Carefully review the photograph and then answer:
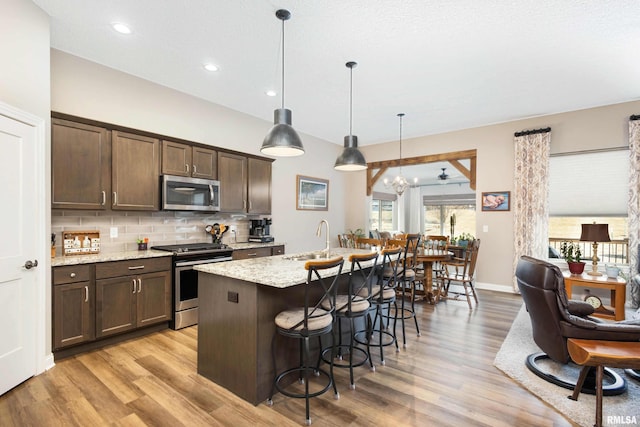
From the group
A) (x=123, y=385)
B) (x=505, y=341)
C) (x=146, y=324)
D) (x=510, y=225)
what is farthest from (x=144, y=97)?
(x=510, y=225)

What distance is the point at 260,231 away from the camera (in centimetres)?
531

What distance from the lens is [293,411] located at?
220 centimetres

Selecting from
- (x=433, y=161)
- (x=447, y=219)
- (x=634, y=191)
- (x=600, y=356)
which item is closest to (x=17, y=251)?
(x=600, y=356)

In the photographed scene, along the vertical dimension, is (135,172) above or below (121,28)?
below

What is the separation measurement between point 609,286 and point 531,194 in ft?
6.32

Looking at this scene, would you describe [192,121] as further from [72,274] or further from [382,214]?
[382,214]

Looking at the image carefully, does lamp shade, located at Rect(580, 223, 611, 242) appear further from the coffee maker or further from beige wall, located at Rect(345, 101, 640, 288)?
the coffee maker

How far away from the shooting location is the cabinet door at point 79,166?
3.05 m

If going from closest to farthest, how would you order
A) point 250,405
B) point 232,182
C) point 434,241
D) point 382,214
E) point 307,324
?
point 307,324, point 250,405, point 232,182, point 434,241, point 382,214

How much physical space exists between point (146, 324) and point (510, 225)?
234 inches

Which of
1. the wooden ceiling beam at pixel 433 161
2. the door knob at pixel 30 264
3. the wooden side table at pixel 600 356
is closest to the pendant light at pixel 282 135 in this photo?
the door knob at pixel 30 264

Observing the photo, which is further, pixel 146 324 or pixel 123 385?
pixel 146 324

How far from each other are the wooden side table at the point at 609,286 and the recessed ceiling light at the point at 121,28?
5578 millimetres

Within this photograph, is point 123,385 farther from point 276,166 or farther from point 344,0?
point 276,166
